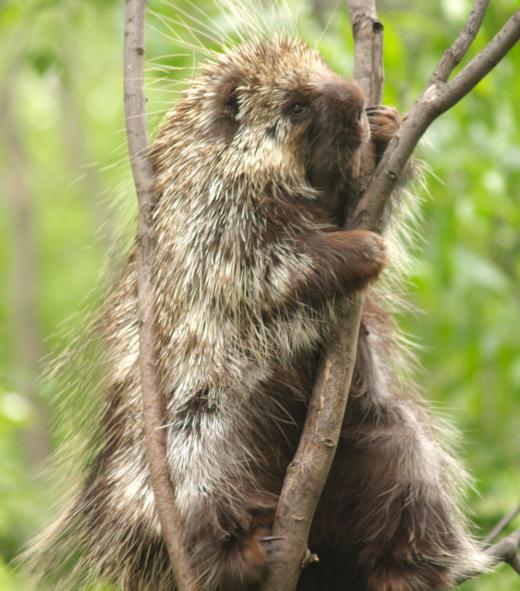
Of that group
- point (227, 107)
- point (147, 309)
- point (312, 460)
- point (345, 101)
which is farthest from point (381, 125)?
point (312, 460)

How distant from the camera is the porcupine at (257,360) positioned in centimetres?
275

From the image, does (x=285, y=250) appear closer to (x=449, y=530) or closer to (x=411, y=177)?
(x=411, y=177)

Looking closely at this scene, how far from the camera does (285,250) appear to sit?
282cm

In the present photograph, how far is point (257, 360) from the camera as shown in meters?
2.81

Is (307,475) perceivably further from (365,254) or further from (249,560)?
(365,254)

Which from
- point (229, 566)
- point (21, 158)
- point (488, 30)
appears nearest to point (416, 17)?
point (488, 30)

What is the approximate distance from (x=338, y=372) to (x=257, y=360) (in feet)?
1.27

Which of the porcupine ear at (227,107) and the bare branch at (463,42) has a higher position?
the bare branch at (463,42)

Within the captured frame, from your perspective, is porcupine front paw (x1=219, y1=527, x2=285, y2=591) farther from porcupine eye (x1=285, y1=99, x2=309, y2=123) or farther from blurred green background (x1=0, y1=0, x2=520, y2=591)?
porcupine eye (x1=285, y1=99, x2=309, y2=123)

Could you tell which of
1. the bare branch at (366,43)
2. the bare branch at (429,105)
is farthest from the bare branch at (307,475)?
the bare branch at (366,43)

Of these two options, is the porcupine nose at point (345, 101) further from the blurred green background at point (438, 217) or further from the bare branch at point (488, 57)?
the blurred green background at point (438, 217)

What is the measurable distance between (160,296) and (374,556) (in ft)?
3.17

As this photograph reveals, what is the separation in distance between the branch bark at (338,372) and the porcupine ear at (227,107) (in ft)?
2.06

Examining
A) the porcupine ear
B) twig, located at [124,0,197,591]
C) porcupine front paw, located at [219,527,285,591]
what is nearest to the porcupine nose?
the porcupine ear
